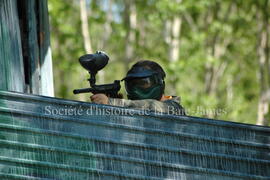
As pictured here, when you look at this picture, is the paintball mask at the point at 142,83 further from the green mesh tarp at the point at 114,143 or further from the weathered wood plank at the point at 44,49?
the weathered wood plank at the point at 44,49

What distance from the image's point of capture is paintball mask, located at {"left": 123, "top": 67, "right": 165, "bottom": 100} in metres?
6.14

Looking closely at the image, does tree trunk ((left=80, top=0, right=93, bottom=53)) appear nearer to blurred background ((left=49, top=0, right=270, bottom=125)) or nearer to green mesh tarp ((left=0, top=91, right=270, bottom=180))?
blurred background ((left=49, top=0, right=270, bottom=125))

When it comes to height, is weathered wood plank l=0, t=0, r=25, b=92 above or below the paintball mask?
above

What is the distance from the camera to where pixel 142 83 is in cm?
615

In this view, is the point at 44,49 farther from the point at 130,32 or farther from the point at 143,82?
the point at 130,32

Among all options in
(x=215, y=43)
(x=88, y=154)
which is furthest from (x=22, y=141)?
(x=215, y=43)

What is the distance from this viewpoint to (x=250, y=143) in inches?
191

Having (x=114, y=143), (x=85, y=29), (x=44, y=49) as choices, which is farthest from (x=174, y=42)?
(x=114, y=143)

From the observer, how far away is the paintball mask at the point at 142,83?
614 cm

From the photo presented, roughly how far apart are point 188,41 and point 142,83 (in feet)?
66.0

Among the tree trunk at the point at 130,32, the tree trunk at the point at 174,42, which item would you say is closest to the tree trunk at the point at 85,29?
the tree trunk at the point at 174,42

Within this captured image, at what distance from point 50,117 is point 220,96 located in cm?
3238

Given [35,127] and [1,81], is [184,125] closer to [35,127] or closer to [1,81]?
[35,127]

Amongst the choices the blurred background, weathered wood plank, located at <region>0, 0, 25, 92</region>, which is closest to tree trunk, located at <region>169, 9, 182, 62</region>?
the blurred background
